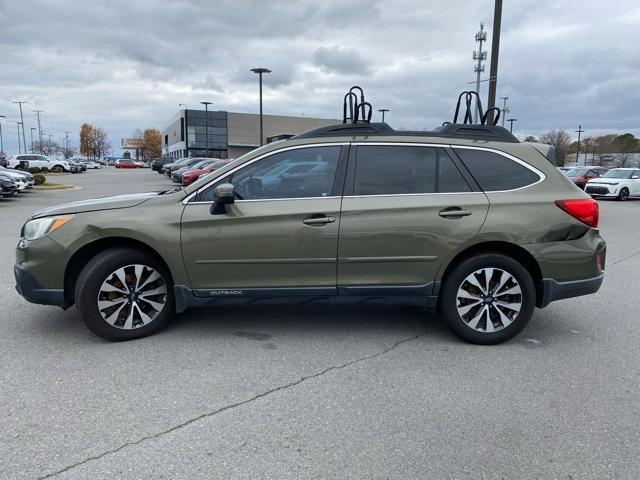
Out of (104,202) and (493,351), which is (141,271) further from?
(493,351)

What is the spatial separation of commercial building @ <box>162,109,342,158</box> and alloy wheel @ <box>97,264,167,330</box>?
77.8 m

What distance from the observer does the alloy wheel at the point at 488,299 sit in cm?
429

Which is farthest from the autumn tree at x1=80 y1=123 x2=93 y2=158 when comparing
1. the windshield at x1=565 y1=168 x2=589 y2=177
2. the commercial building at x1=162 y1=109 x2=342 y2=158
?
the windshield at x1=565 y1=168 x2=589 y2=177

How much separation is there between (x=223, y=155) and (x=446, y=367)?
82.6 meters

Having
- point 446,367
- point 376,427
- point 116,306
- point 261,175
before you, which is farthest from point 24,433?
point 446,367

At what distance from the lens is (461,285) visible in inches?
169

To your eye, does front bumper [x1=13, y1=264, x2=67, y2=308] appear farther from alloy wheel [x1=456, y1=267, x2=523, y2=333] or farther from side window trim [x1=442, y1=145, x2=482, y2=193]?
side window trim [x1=442, y1=145, x2=482, y2=193]

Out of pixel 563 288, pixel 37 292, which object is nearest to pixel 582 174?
pixel 563 288

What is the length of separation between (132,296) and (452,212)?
→ 9.14ft

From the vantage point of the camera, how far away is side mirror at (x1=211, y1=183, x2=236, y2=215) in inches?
159

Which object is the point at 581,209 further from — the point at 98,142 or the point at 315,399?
the point at 98,142

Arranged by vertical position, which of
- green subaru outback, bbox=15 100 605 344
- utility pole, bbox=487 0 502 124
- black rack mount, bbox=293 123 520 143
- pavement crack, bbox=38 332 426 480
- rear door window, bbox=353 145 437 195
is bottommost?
pavement crack, bbox=38 332 426 480

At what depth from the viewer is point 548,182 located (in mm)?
4383

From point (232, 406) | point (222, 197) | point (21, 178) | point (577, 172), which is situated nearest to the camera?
point (232, 406)
